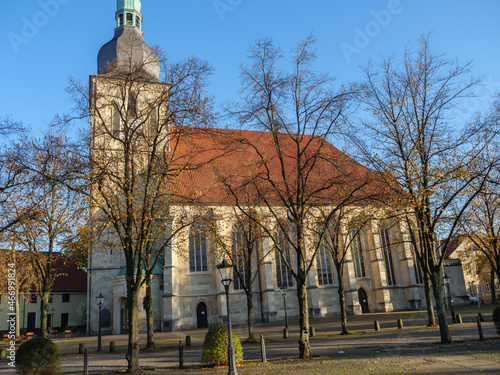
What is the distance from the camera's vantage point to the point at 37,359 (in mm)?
11031

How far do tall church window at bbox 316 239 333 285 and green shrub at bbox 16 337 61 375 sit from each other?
25703mm

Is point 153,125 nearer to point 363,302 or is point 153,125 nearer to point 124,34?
point 124,34

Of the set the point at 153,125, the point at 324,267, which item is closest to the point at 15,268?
the point at 153,125

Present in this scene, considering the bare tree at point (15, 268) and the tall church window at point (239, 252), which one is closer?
the tall church window at point (239, 252)

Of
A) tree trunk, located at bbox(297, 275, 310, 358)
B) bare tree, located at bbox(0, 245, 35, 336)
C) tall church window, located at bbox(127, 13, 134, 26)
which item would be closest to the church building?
tall church window, located at bbox(127, 13, 134, 26)

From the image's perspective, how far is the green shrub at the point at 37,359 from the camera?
11.0 metres

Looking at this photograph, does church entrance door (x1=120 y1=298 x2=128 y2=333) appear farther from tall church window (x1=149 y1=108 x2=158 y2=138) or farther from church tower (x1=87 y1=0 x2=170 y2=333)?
tall church window (x1=149 y1=108 x2=158 y2=138)

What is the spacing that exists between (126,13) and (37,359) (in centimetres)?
3211

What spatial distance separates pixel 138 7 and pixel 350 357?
34.9m

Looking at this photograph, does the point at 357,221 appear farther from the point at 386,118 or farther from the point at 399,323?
the point at 399,323

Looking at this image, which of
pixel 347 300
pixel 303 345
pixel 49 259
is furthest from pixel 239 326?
pixel 303 345

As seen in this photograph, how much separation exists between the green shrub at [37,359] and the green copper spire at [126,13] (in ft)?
101

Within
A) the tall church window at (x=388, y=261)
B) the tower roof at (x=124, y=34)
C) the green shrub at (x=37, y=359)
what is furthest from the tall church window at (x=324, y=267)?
the green shrub at (x=37, y=359)

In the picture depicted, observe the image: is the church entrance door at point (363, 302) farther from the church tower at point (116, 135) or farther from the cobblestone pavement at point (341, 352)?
the church tower at point (116, 135)
